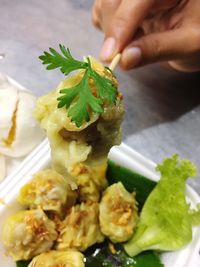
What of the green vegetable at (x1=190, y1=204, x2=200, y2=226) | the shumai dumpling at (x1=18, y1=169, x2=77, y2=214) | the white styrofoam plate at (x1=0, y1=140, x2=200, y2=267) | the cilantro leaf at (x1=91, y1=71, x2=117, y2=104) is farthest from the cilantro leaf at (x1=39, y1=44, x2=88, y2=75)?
the green vegetable at (x1=190, y1=204, x2=200, y2=226)

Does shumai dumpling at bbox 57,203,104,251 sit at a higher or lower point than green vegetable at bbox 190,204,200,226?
higher

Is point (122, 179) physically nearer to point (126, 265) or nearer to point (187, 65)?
point (126, 265)

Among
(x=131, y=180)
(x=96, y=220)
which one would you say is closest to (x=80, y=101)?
(x=96, y=220)

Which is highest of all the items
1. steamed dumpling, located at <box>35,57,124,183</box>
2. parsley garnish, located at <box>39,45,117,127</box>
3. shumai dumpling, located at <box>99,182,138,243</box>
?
parsley garnish, located at <box>39,45,117,127</box>

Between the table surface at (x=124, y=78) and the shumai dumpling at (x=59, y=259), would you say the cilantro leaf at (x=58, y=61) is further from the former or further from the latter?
the table surface at (x=124, y=78)

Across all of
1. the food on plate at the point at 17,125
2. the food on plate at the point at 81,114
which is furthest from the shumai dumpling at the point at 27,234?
the food on plate at the point at 81,114

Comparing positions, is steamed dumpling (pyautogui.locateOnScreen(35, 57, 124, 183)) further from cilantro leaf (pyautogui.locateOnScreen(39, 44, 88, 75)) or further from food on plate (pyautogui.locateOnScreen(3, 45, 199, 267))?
food on plate (pyautogui.locateOnScreen(3, 45, 199, 267))
